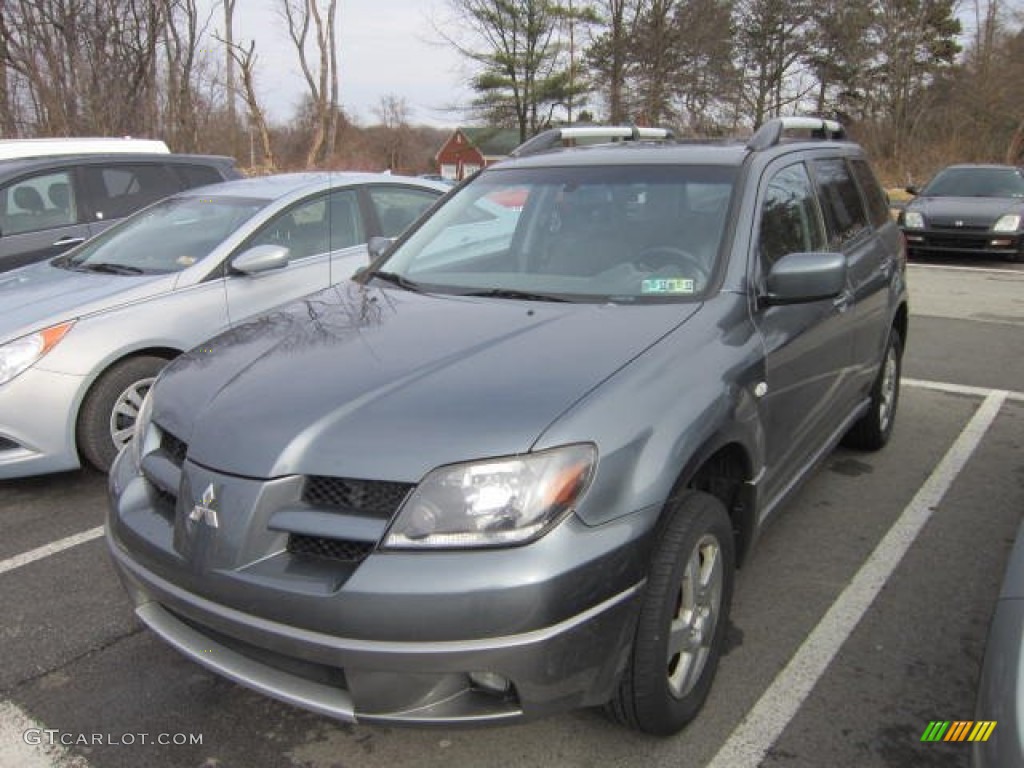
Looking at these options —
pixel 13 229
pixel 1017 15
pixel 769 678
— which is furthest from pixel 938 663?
pixel 1017 15

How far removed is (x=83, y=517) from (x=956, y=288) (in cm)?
1077

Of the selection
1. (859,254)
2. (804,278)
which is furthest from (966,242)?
(804,278)

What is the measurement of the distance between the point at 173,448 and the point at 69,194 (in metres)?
5.72

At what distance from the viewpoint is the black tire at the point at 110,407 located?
4.29 m

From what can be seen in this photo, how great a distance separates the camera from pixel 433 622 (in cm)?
187

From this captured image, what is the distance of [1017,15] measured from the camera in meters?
32.6

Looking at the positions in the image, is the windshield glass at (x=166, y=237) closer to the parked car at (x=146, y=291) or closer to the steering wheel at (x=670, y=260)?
the parked car at (x=146, y=291)

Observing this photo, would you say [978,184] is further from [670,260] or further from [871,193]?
[670,260]

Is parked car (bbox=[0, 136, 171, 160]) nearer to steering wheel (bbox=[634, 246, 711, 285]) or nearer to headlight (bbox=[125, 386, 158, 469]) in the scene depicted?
headlight (bbox=[125, 386, 158, 469])

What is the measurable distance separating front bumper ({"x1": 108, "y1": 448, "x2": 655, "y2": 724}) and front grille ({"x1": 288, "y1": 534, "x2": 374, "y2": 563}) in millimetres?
28

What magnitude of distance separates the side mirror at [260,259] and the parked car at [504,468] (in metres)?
1.47

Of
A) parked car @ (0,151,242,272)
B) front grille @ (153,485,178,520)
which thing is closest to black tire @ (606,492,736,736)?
front grille @ (153,485,178,520)

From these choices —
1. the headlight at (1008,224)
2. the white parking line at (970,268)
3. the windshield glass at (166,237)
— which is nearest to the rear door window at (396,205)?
the windshield glass at (166,237)

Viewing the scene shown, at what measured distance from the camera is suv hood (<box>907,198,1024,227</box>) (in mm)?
12836
